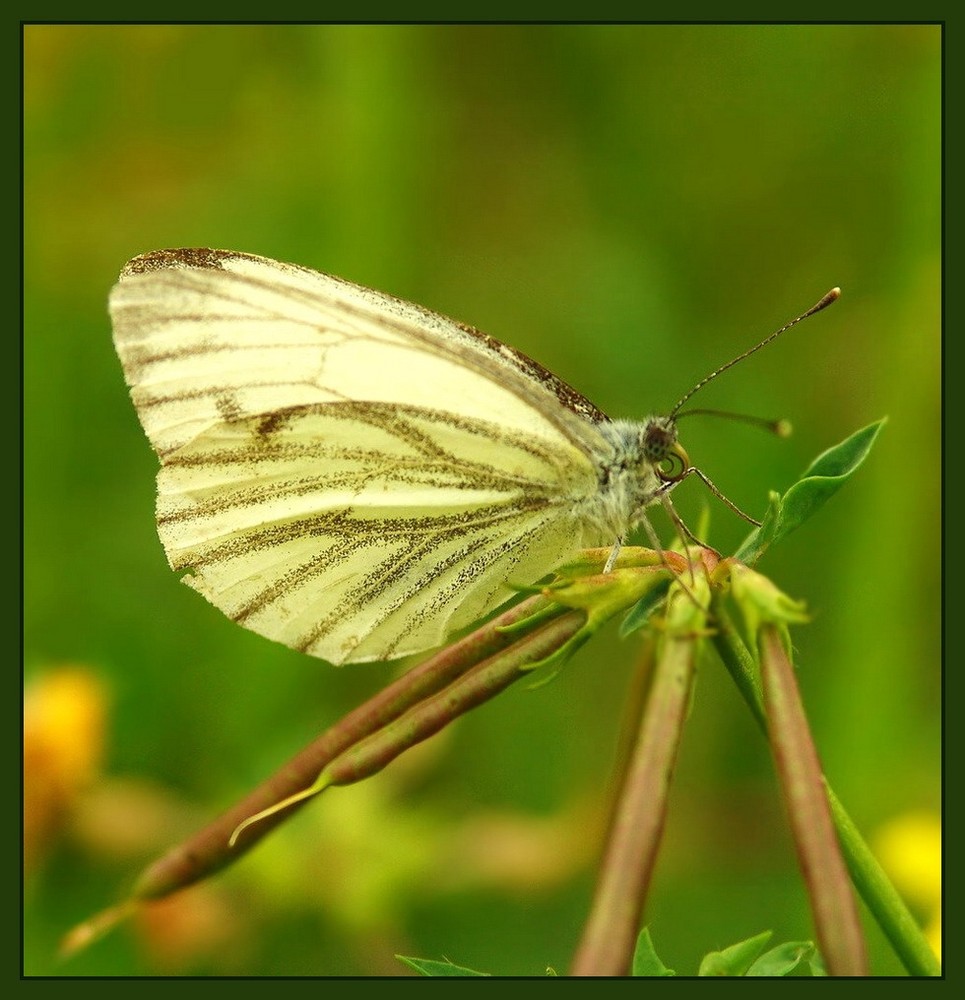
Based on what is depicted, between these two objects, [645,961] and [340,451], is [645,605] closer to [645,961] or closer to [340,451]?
[645,961]

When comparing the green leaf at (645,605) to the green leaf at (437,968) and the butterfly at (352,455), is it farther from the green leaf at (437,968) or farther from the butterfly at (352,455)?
the butterfly at (352,455)

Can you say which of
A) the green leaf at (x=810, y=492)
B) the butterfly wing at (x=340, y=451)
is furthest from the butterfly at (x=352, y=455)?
the green leaf at (x=810, y=492)

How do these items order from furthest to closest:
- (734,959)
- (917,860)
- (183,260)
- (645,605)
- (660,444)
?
(917,860)
(183,260)
(660,444)
(645,605)
(734,959)

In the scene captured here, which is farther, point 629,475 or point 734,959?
point 629,475

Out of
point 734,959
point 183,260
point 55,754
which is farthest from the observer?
point 55,754

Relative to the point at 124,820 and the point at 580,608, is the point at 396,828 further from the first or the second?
the point at 580,608

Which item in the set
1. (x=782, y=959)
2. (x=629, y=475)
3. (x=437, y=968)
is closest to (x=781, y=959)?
(x=782, y=959)

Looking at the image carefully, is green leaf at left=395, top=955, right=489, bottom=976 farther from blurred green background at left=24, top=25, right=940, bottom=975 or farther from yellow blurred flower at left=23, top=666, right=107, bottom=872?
yellow blurred flower at left=23, top=666, right=107, bottom=872

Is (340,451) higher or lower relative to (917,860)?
higher
